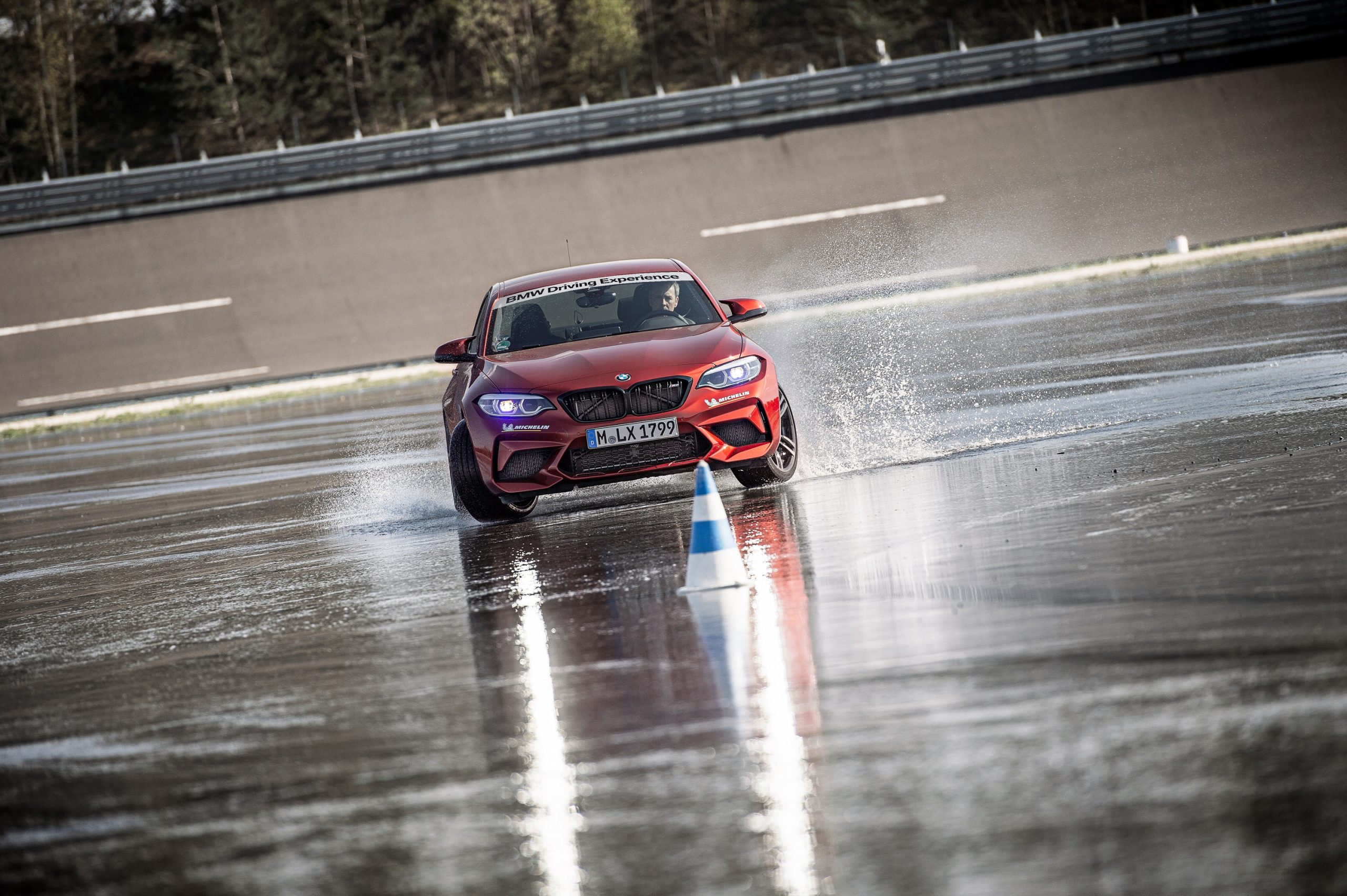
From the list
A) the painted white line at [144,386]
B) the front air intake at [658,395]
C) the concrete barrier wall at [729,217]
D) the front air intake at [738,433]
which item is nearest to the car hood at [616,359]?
the front air intake at [658,395]

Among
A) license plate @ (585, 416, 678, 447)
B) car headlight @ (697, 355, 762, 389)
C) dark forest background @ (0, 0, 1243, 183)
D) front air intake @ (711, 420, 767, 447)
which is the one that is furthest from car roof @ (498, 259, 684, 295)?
dark forest background @ (0, 0, 1243, 183)

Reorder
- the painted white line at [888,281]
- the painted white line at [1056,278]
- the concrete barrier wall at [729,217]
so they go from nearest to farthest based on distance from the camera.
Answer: the painted white line at [1056,278]
the concrete barrier wall at [729,217]
the painted white line at [888,281]

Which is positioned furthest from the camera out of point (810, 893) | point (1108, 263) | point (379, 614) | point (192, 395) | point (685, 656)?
point (1108, 263)

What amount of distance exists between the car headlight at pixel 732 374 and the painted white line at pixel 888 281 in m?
31.2

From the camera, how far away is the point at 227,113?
75688 millimetres

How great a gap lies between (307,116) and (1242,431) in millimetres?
74227

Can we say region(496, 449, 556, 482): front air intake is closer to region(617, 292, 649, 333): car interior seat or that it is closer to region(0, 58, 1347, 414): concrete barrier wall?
region(617, 292, 649, 333): car interior seat

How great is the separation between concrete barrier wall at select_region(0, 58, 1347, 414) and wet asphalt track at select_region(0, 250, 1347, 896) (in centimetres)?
2974

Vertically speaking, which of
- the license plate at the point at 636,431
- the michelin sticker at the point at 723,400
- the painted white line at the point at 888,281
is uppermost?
the painted white line at the point at 888,281

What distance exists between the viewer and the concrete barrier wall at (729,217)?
41594 mm

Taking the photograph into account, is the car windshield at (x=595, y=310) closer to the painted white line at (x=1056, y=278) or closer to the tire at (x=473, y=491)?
the tire at (x=473, y=491)

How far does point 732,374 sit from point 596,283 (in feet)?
6.31

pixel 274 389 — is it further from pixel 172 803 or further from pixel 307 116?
pixel 307 116

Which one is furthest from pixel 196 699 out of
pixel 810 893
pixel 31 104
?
pixel 31 104
